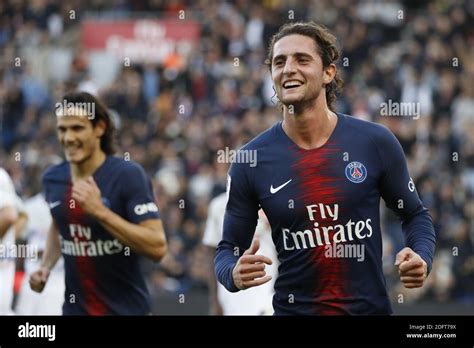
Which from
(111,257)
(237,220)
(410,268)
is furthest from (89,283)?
(410,268)

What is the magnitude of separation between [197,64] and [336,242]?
553 inches

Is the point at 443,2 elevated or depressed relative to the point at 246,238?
elevated

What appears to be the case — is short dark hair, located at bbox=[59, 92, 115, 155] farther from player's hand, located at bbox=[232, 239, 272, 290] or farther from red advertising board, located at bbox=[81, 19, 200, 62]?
red advertising board, located at bbox=[81, 19, 200, 62]

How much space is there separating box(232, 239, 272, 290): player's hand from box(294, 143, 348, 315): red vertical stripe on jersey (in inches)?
14.6

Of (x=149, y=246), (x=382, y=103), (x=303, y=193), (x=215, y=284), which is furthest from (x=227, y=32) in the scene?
(x=303, y=193)

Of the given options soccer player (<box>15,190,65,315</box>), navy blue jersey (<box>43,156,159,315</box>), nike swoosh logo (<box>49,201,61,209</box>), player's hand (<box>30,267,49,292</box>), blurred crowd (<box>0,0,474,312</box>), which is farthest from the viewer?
blurred crowd (<box>0,0,474,312</box>)

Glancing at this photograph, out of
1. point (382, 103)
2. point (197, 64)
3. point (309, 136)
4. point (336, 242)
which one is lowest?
point (336, 242)

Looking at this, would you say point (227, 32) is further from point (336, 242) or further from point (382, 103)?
point (336, 242)

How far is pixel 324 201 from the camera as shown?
6.05m

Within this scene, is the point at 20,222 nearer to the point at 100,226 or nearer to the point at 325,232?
the point at 100,226

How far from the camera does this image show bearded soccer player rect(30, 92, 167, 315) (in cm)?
741

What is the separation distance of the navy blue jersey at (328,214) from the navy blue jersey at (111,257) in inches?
58.5

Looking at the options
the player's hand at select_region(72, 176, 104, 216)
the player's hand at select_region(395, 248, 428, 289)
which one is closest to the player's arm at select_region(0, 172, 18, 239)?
the player's hand at select_region(72, 176, 104, 216)
